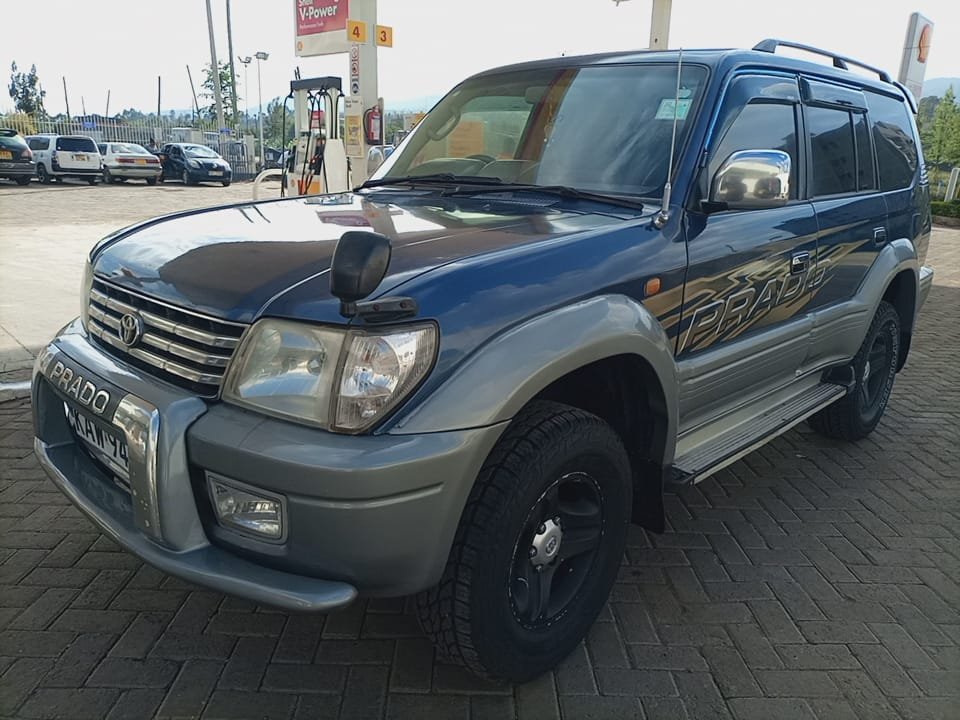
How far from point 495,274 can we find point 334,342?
480 mm

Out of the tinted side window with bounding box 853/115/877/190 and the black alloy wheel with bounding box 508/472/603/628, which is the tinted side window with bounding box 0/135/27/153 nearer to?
the tinted side window with bounding box 853/115/877/190

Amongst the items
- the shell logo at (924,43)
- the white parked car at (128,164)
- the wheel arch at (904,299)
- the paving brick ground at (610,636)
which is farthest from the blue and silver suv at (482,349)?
the white parked car at (128,164)

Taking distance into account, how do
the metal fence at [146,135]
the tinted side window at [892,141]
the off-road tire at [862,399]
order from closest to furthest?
Result: 1. the tinted side window at [892,141]
2. the off-road tire at [862,399]
3. the metal fence at [146,135]

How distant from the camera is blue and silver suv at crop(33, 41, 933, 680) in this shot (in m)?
1.86

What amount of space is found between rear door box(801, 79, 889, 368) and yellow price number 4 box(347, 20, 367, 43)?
816 centimetres

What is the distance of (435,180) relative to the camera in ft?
11.0

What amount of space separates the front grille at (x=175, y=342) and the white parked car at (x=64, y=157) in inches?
999

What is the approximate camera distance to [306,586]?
6.14 ft

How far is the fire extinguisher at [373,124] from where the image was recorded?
10953 mm

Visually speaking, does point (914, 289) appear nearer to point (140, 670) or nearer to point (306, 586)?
point (306, 586)

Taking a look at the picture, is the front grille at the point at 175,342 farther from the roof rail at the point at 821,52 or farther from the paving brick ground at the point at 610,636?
the roof rail at the point at 821,52

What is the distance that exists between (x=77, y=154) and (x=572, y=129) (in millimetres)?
25540

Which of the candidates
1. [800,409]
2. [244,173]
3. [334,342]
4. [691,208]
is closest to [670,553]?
[800,409]

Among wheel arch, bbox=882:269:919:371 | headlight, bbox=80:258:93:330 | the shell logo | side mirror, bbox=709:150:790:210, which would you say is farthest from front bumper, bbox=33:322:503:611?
the shell logo
